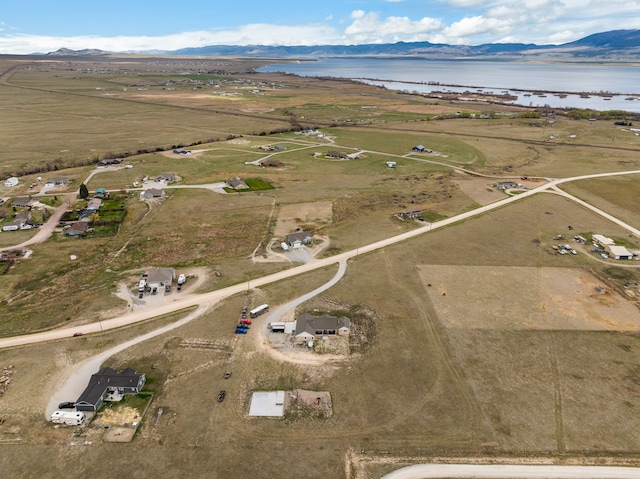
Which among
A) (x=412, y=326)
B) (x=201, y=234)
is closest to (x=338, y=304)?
(x=412, y=326)

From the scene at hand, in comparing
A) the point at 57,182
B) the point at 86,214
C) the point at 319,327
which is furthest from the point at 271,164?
the point at 319,327

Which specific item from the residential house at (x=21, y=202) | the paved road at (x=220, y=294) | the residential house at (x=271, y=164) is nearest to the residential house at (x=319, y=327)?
the paved road at (x=220, y=294)

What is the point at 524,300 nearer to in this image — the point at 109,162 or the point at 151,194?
the point at 151,194

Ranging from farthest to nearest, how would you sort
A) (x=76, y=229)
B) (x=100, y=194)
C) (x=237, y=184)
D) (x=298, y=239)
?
(x=237, y=184) < (x=100, y=194) < (x=76, y=229) < (x=298, y=239)

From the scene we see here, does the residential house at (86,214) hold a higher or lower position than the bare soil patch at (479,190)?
higher

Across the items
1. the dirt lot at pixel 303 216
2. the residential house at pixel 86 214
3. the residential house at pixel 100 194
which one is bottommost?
the dirt lot at pixel 303 216

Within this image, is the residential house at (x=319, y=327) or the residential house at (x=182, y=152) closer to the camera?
the residential house at (x=319, y=327)

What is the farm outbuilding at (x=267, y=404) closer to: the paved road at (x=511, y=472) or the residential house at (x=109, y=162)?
the paved road at (x=511, y=472)
